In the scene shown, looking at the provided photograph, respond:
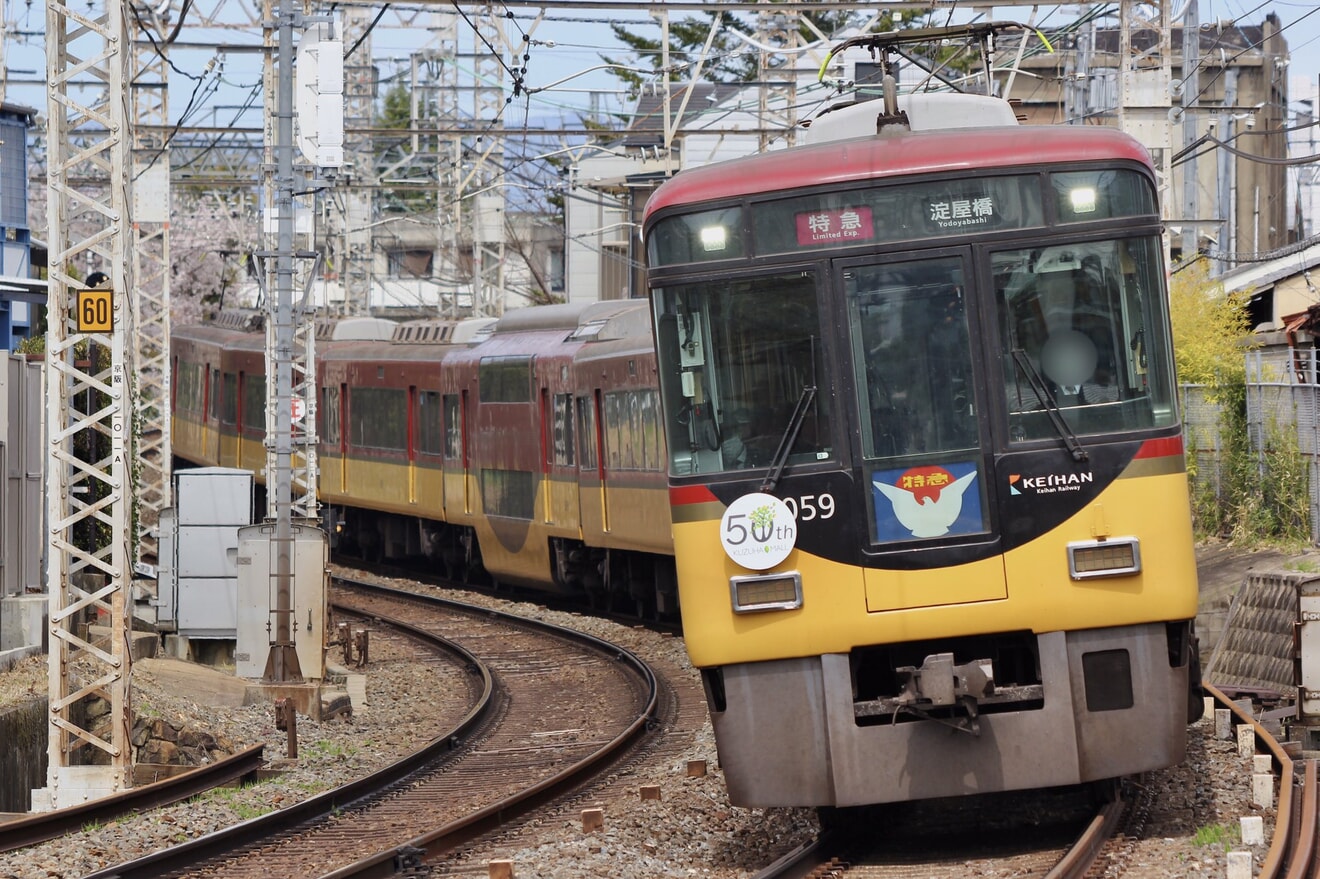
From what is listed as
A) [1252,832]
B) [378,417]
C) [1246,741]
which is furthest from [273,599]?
[378,417]

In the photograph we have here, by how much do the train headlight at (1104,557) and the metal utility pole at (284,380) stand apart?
801cm

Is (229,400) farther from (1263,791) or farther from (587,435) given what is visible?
(1263,791)

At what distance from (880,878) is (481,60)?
32.4 meters

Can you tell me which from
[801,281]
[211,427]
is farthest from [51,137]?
[211,427]

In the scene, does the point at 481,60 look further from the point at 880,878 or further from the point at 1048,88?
the point at 880,878

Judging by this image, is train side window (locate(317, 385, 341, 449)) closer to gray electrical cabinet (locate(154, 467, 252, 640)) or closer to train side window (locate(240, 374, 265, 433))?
train side window (locate(240, 374, 265, 433))

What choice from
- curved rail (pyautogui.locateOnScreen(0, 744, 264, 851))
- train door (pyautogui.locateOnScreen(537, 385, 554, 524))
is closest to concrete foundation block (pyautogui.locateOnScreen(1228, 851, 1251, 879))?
curved rail (pyautogui.locateOnScreen(0, 744, 264, 851))

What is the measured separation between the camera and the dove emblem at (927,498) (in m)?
7.54

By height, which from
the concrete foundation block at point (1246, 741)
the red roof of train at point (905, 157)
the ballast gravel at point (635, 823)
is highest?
the red roof of train at point (905, 157)

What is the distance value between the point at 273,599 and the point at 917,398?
8.28m

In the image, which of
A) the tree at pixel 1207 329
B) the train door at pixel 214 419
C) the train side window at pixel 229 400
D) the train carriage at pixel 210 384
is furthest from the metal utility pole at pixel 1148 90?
the train door at pixel 214 419

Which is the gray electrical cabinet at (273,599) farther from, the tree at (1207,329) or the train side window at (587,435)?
the tree at (1207,329)

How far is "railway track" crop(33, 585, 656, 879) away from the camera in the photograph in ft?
29.1

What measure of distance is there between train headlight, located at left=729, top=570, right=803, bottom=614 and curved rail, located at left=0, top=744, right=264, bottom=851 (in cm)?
400
